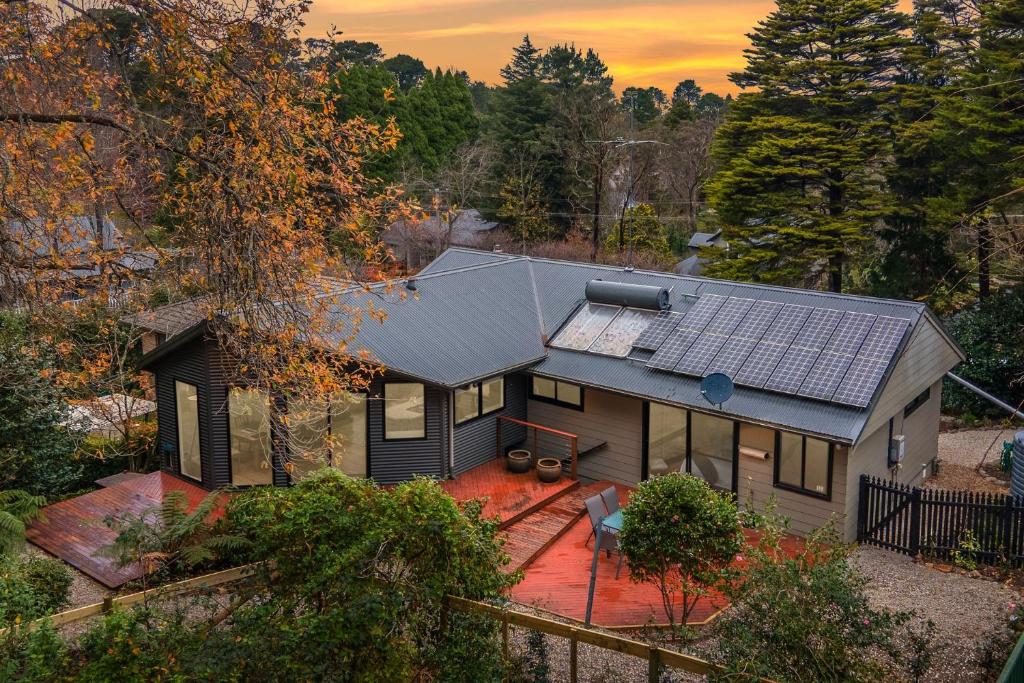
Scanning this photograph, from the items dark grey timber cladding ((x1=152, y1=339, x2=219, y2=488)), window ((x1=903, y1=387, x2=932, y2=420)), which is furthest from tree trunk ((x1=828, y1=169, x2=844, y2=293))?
dark grey timber cladding ((x1=152, y1=339, x2=219, y2=488))

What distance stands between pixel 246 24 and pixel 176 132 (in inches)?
52.7

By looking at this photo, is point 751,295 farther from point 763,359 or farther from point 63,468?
point 63,468

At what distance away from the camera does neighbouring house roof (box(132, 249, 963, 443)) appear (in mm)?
14961

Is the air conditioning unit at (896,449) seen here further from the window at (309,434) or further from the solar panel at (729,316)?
the window at (309,434)

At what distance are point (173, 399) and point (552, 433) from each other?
751 cm

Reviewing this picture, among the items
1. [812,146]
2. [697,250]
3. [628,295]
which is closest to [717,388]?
[628,295]

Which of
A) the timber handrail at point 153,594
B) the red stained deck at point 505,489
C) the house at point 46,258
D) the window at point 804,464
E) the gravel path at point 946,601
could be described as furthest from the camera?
the red stained deck at point 505,489

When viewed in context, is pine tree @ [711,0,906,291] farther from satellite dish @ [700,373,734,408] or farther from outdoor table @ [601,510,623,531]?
outdoor table @ [601,510,623,531]

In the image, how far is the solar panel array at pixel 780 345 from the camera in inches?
586

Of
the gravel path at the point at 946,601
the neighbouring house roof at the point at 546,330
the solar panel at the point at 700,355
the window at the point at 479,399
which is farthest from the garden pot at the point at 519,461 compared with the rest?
the gravel path at the point at 946,601

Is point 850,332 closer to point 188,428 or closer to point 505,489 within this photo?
point 505,489

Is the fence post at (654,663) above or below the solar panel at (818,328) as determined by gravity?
below

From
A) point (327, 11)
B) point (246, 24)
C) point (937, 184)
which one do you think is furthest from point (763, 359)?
point (937, 184)

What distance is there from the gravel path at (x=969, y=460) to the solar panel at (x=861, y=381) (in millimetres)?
3862
